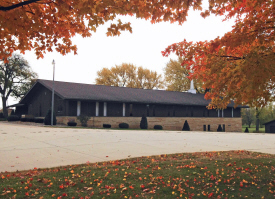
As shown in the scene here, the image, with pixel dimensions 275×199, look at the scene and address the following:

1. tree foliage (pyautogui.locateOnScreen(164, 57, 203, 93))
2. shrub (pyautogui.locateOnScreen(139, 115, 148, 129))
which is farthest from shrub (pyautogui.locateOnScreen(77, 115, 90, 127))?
tree foliage (pyautogui.locateOnScreen(164, 57, 203, 93))

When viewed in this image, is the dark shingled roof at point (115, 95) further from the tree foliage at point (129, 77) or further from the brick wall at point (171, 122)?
the tree foliage at point (129, 77)

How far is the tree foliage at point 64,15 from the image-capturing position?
565cm

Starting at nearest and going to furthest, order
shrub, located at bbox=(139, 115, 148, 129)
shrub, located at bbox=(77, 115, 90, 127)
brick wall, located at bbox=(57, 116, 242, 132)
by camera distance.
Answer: shrub, located at bbox=(77, 115, 90, 127) < brick wall, located at bbox=(57, 116, 242, 132) < shrub, located at bbox=(139, 115, 148, 129)

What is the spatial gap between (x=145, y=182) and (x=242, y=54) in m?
5.06

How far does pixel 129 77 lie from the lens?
2532 inches

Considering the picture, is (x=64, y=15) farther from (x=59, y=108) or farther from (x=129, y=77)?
(x=129, y=77)

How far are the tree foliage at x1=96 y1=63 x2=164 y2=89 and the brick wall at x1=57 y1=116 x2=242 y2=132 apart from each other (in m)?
24.4

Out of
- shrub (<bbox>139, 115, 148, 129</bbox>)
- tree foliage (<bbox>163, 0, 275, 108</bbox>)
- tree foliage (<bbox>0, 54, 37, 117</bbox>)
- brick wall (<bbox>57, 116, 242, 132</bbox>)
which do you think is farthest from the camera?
tree foliage (<bbox>0, 54, 37, 117</bbox>)

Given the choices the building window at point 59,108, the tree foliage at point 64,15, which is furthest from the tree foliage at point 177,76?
the tree foliage at point 64,15

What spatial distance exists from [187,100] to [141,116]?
9.72 metres

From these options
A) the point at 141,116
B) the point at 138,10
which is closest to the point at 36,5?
the point at 138,10

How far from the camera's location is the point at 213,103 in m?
9.63

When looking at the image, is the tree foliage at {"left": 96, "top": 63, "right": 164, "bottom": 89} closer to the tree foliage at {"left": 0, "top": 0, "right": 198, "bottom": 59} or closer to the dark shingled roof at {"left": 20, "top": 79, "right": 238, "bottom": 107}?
the dark shingled roof at {"left": 20, "top": 79, "right": 238, "bottom": 107}

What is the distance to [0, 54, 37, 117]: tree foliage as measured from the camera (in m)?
52.6
